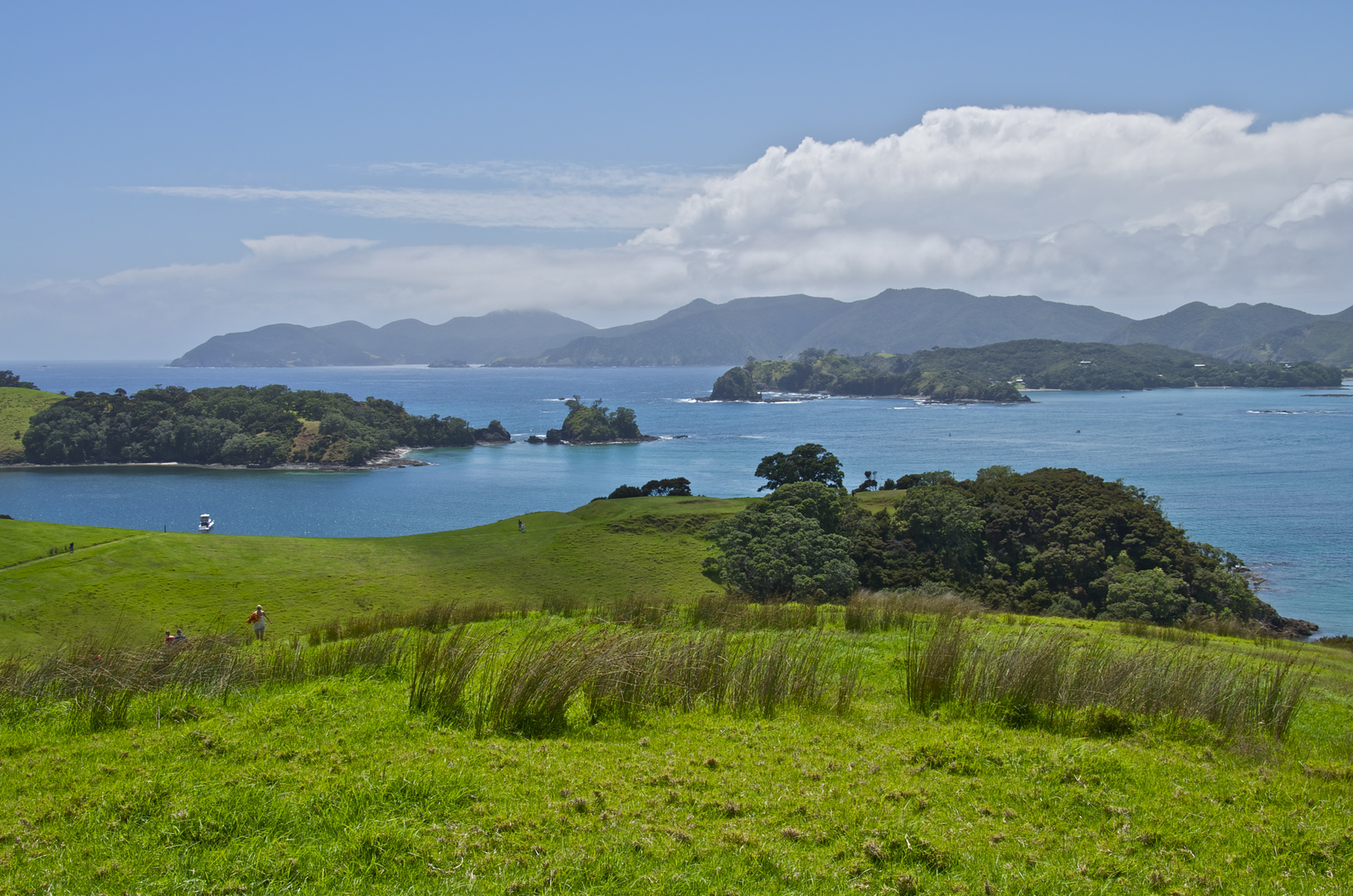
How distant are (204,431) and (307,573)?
90.2m

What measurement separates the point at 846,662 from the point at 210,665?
24.1 feet

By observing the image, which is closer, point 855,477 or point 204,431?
point 855,477

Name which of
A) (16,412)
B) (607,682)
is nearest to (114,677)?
(607,682)

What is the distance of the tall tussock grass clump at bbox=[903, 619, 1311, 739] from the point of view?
732 cm

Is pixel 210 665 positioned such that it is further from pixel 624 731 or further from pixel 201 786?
pixel 624 731

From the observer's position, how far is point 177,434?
105000 mm

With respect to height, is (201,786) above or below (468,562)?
above

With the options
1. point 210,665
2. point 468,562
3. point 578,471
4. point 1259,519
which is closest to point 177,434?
point 578,471

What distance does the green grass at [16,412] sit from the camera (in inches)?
4075

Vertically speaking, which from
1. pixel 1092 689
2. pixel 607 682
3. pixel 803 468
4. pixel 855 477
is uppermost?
pixel 607 682

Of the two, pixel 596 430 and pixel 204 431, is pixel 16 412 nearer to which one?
pixel 204 431

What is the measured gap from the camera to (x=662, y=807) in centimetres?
529

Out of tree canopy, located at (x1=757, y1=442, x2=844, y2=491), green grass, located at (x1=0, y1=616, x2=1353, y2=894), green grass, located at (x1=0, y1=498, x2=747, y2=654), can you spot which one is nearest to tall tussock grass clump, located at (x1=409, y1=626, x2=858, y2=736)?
green grass, located at (x1=0, y1=616, x2=1353, y2=894)

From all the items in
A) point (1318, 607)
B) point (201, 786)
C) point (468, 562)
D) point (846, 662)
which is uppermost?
point (201, 786)
